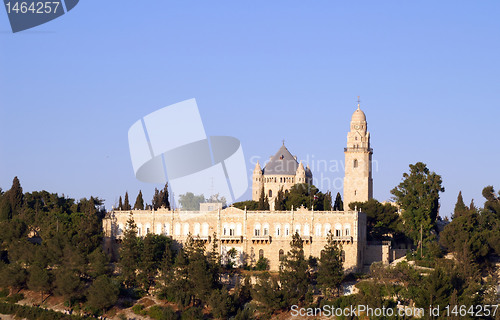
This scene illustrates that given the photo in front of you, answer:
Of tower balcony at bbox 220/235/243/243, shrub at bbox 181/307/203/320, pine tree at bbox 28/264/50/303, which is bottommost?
shrub at bbox 181/307/203/320

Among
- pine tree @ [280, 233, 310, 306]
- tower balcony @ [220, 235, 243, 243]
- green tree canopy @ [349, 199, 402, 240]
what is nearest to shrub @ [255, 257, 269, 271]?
tower balcony @ [220, 235, 243, 243]

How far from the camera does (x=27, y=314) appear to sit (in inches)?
3565

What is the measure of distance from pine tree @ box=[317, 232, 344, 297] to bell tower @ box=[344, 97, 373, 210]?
22825 mm

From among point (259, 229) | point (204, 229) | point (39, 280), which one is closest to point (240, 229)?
point (259, 229)

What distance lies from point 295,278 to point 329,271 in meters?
3.17

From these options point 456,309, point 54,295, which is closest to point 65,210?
point 54,295

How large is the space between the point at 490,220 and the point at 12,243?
4978cm

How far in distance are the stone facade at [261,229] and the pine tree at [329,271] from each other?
535 cm

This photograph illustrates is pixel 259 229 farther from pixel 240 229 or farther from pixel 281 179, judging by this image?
pixel 281 179

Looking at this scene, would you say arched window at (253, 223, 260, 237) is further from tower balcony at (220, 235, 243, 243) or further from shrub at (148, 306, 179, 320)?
shrub at (148, 306, 179, 320)

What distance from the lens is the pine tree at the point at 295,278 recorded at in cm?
8819

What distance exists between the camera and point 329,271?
292 ft

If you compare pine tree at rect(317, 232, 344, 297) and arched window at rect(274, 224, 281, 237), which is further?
arched window at rect(274, 224, 281, 237)

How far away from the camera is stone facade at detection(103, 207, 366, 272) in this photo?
317 ft
